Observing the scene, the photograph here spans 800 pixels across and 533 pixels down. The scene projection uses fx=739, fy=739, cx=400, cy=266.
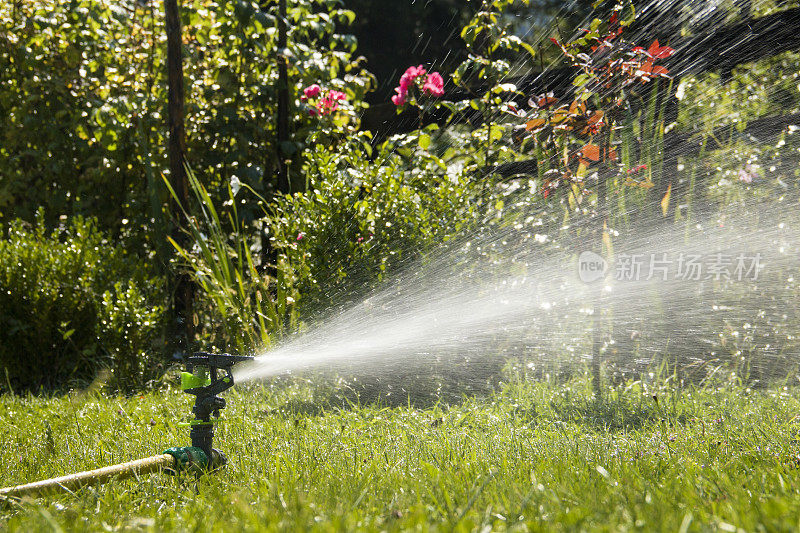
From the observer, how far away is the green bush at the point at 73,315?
154 inches

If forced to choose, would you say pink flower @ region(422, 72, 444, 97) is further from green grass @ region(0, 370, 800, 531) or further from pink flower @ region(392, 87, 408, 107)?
green grass @ region(0, 370, 800, 531)

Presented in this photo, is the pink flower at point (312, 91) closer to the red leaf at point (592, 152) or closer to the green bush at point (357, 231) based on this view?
the green bush at point (357, 231)

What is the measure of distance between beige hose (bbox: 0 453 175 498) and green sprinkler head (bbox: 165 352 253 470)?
53 millimetres

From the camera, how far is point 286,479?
199cm

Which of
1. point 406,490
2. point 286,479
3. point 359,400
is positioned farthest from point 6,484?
point 359,400

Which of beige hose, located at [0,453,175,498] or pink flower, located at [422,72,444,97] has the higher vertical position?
pink flower, located at [422,72,444,97]

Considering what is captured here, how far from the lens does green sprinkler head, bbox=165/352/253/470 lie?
2117 millimetres

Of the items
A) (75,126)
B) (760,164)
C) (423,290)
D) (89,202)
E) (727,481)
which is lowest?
(727,481)

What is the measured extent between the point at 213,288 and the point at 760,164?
3017mm

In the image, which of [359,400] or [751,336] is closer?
[359,400]

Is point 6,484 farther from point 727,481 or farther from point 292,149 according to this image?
point 292,149

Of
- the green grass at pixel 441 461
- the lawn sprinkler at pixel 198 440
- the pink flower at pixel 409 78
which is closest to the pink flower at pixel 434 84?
the pink flower at pixel 409 78

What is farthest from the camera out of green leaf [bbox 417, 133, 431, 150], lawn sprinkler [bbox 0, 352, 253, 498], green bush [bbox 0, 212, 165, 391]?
green leaf [bbox 417, 133, 431, 150]

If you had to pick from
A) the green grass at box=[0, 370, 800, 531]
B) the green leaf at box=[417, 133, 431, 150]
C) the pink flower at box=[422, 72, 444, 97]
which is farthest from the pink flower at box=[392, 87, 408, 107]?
the green grass at box=[0, 370, 800, 531]
